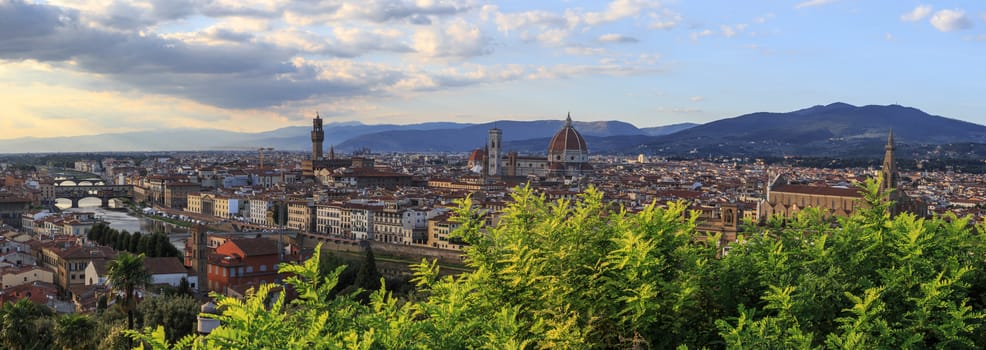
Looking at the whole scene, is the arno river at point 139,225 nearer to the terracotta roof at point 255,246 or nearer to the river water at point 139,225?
the river water at point 139,225

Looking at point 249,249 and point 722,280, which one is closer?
point 722,280

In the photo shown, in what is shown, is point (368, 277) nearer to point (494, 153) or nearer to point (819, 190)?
point (819, 190)

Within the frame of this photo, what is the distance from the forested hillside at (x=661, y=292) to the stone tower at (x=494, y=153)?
88878 millimetres

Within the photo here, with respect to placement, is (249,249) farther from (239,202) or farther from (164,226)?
(239,202)

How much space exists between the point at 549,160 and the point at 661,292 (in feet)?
300

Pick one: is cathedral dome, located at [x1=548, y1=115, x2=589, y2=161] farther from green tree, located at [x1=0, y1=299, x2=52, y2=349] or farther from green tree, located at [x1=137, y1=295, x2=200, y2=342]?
green tree, located at [x1=0, y1=299, x2=52, y2=349]

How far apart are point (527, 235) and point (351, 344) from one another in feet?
11.3

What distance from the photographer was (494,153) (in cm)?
9975

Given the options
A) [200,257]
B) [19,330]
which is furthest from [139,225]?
[19,330]

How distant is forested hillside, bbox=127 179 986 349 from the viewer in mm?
7332

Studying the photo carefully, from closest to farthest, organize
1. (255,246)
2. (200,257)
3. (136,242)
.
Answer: (200,257) < (255,246) < (136,242)

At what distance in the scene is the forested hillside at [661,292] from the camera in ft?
24.1

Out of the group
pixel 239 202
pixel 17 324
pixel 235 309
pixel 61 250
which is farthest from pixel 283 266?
pixel 239 202

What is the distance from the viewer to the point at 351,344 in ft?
19.6
